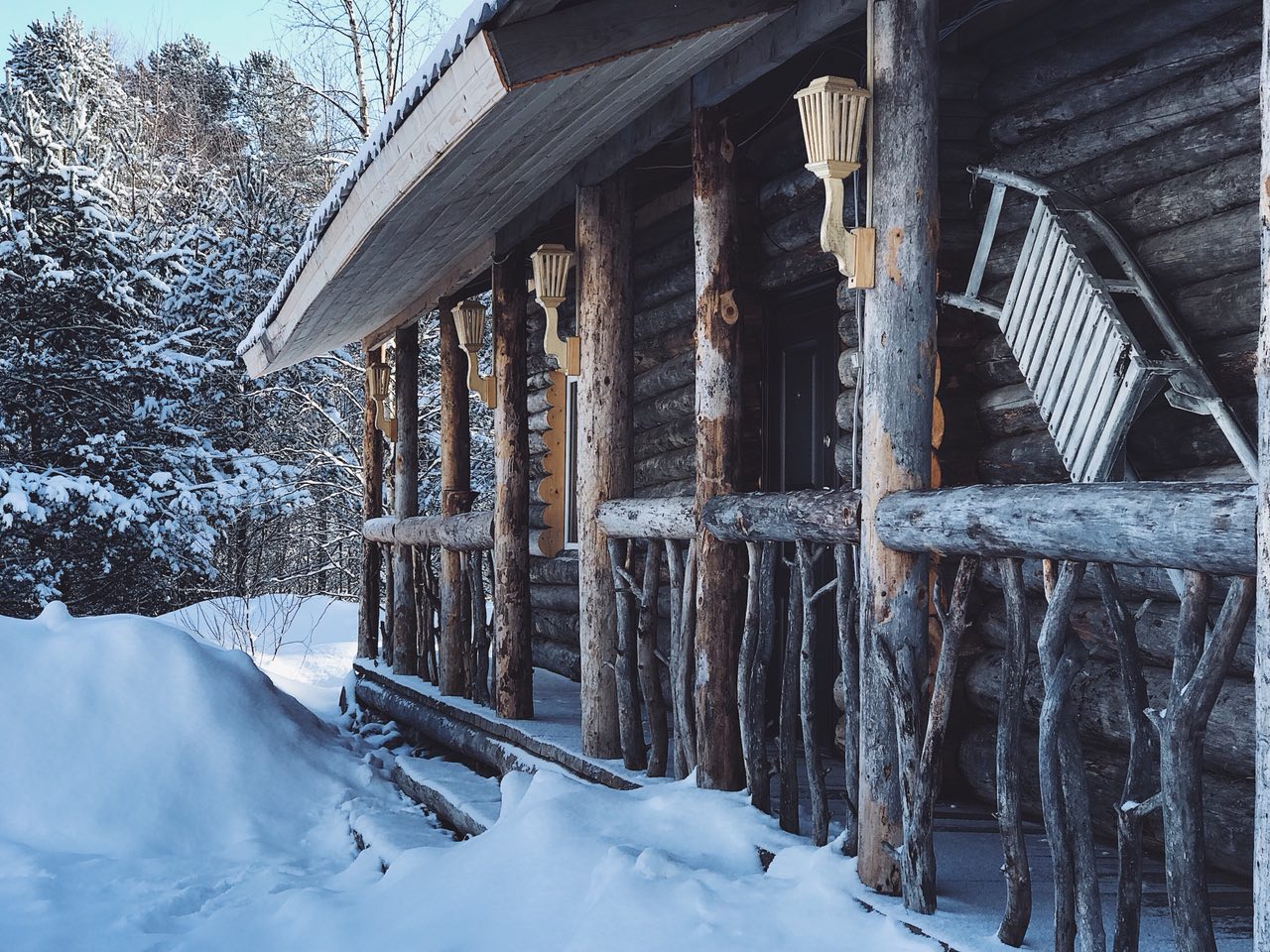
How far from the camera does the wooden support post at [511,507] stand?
6949mm

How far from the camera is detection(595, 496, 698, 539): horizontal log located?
498 cm

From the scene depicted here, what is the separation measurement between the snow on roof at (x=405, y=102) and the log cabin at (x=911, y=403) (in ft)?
0.09

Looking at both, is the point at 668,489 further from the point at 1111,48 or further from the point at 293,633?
the point at 293,633

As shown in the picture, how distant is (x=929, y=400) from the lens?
3.72m

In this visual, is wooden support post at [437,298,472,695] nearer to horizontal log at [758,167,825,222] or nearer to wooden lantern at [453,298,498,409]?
wooden lantern at [453,298,498,409]

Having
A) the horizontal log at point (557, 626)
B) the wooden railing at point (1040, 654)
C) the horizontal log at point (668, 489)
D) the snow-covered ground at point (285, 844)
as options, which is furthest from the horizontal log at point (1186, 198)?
the horizontal log at point (557, 626)

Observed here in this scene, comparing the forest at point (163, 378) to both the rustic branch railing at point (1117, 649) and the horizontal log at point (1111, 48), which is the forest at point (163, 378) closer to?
the horizontal log at point (1111, 48)

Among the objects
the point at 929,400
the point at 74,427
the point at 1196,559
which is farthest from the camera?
the point at 74,427

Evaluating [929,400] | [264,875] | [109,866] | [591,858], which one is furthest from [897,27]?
[109,866]

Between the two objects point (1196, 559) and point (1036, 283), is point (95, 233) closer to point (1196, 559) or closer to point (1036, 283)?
point (1036, 283)

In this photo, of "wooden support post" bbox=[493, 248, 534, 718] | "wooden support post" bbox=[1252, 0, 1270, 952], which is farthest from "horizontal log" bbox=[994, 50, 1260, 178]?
"wooden support post" bbox=[493, 248, 534, 718]

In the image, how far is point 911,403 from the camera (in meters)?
3.71

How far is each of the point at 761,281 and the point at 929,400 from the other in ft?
10.5

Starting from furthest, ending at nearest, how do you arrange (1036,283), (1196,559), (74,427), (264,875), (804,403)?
(74,427)
(804,403)
(264,875)
(1036,283)
(1196,559)
